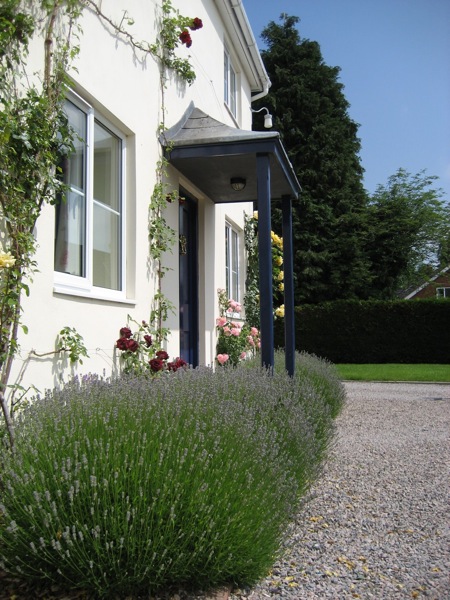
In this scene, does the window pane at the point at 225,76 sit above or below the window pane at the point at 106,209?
above

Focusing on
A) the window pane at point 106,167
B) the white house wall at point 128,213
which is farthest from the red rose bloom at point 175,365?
the window pane at point 106,167

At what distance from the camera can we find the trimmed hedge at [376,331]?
705 inches

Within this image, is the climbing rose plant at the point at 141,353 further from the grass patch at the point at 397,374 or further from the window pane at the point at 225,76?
the grass patch at the point at 397,374

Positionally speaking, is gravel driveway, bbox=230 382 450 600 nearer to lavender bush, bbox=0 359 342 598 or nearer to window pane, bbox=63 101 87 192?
lavender bush, bbox=0 359 342 598

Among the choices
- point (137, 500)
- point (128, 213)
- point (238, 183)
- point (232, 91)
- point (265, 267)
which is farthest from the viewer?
point (232, 91)

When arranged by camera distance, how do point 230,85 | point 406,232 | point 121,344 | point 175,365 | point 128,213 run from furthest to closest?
point 406,232, point 230,85, point 175,365, point 128,213, point 121,344

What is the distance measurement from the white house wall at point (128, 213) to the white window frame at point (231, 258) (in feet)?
5.20

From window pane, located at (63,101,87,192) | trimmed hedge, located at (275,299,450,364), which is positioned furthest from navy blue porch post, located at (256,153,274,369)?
trimmed hedge, located at (275,299,450,364)

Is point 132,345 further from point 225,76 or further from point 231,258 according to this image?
point 225,76

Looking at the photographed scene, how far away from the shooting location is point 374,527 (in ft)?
11.6

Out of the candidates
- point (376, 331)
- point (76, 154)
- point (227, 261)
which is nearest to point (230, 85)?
point (227, 261)

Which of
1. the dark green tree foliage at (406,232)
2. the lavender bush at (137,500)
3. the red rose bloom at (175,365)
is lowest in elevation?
the lavender bush at (137,500)

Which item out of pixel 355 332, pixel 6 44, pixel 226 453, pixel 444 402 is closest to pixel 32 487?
pixel 226 453

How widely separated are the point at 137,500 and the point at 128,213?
3604 mm
